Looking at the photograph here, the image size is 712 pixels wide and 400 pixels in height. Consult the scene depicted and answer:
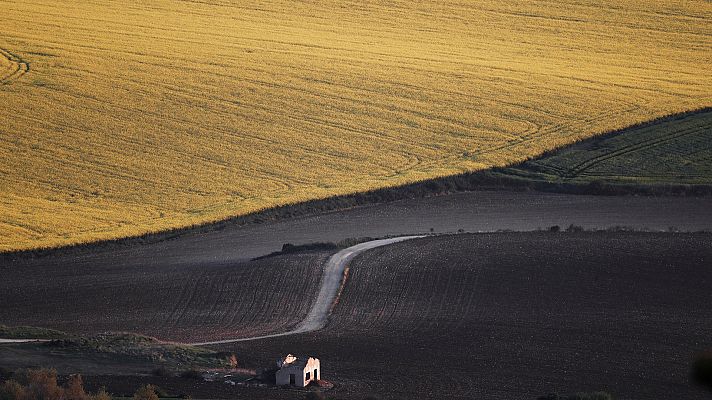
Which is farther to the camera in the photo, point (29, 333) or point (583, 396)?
point (29, 333)

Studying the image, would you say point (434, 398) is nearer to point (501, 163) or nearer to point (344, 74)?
point (501, 163)

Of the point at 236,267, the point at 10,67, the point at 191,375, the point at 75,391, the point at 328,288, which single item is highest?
the point at 10,67

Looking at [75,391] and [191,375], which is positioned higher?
[75,391]

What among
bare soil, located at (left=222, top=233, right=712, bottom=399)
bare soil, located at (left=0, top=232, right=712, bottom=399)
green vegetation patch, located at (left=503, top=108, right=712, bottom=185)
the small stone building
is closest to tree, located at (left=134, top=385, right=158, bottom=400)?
bare soil, located at (left=0, top=232, right=712, bottom=399)

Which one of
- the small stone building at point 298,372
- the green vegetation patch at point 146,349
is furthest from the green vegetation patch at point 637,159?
the small stone building at point 298,372

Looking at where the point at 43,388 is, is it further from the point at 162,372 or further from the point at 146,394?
the point at 162,372

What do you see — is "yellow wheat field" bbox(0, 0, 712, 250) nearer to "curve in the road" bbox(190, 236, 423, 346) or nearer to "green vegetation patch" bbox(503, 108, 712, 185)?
"green vegetation patch" bbox(503, 108, 712, 185)

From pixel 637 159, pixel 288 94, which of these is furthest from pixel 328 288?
pixel 288 94

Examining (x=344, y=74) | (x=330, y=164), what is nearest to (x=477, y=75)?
(x=344, y=74)
